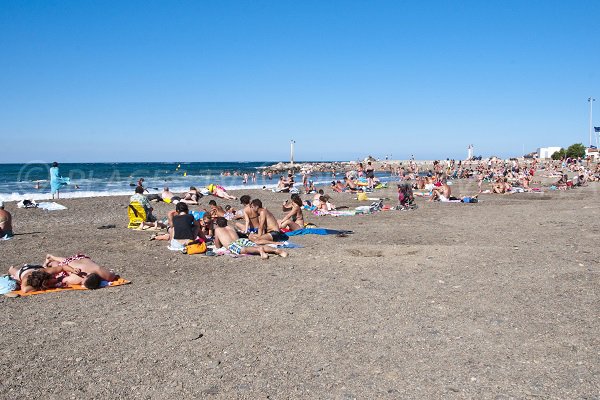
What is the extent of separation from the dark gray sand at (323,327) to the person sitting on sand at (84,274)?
201 mm

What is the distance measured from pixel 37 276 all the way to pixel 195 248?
307 centimetres

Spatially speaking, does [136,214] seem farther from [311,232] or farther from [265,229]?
[311,232]

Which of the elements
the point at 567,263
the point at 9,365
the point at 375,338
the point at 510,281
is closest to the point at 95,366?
the point at 9,365

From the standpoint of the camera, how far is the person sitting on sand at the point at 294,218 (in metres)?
11.6

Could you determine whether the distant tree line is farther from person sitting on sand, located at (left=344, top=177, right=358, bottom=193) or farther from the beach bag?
the beach bag

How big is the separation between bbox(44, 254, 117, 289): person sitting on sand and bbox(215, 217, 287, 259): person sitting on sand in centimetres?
240

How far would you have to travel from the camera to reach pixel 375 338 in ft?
15.5

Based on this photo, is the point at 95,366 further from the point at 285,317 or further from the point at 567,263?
the point at 567,263

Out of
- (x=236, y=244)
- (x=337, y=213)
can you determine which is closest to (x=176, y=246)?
(x=236, y=244)

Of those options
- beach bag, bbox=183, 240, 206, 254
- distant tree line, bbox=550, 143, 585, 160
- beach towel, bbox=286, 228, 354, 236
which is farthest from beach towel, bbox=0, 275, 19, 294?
distant tree line, bbox=550, 143, 585, 160

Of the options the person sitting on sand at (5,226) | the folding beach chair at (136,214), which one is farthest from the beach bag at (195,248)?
the person sitting on sand at (5,226)

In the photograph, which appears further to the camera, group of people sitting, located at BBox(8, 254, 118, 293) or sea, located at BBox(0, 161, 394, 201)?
sea, located at BBox(0, 161, 394, 201)

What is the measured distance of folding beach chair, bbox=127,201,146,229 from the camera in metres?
13.1

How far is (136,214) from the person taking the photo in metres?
13.2
